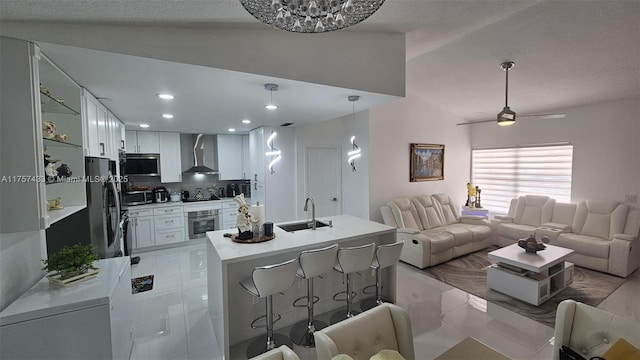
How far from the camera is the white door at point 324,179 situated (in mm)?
5586

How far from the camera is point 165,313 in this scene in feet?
10.2

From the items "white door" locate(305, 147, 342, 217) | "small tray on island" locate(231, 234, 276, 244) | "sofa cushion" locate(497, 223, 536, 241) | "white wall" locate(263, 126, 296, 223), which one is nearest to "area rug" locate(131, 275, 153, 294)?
"small tray on island" locate(231, 234, 276, 244)

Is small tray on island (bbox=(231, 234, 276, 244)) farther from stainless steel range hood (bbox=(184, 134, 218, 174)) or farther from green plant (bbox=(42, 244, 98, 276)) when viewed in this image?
stainless steel range hood (bbox=(184, 134, 218, 174))

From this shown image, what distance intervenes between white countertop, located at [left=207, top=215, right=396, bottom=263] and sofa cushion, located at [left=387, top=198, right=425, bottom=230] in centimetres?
159

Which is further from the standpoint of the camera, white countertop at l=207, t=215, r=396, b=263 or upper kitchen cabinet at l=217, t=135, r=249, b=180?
upper kitchen cabinet at l=217, t=135, r=249, b=180

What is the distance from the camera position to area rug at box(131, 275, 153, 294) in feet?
12.1

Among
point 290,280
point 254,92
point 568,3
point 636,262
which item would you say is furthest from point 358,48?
point 636,262

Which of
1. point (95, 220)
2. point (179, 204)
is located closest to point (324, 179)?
point (179, 204)

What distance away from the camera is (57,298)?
1.72m

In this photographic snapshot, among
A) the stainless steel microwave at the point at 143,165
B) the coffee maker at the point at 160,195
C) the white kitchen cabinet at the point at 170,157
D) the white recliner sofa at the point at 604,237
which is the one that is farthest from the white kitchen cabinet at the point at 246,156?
the white recliner sofa at the point at 604,237

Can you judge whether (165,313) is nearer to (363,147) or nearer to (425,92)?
(363,147)

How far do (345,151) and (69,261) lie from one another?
472cm

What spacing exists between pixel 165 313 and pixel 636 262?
659 cm

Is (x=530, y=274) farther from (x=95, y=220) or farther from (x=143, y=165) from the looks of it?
(x=143, y=165)
